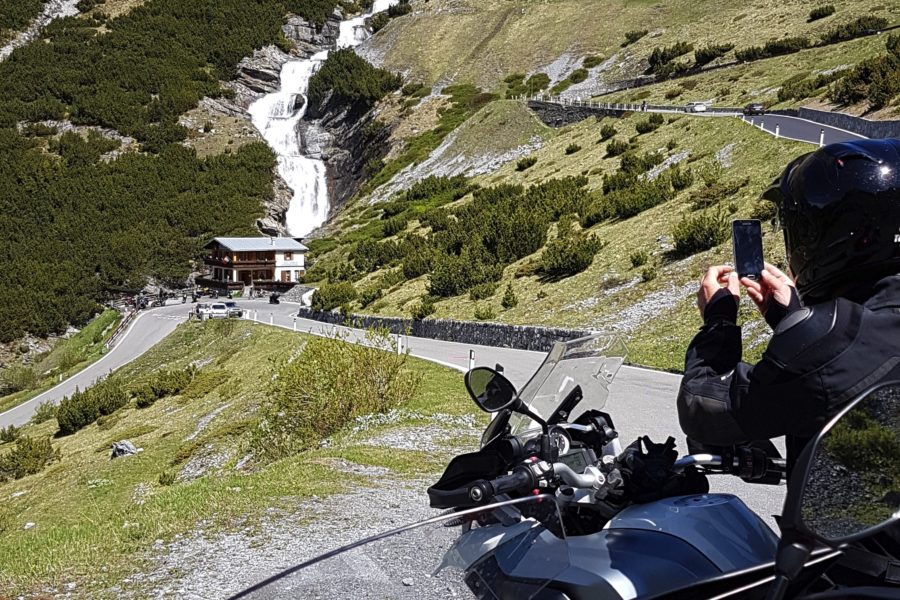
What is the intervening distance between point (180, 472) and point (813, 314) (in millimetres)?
15633

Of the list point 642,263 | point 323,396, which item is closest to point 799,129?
point 642,263

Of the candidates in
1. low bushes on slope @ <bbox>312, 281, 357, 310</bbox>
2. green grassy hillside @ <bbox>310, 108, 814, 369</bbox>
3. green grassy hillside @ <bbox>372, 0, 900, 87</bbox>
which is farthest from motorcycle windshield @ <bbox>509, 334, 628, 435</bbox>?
green grassy hillside @ <bbox>372, 0, 900, 87</bbox>

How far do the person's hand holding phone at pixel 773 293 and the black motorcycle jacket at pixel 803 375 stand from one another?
303 millimetres

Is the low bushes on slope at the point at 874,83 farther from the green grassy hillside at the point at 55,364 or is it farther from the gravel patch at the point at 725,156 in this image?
the green grassy hillside at the point at 55,364

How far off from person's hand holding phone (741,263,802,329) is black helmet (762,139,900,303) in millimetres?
36

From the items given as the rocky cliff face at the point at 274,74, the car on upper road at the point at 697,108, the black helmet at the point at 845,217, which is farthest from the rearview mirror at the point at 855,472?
the rocky cliff face at the point at 274,74

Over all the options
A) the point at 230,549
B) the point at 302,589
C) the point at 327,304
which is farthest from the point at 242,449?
the point at 327,304

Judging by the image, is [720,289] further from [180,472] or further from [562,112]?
[562,112]

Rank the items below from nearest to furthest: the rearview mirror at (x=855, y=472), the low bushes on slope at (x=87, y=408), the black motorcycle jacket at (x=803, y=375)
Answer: the rearview mirror at (x=855, y=472), the black motorcycle jacket at (x=803, y=375), the low bushes on slope at (x=87, y=408)

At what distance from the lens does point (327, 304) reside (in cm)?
3838

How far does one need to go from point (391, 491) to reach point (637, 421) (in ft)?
13.9

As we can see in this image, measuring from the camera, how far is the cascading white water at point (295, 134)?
89.7 m

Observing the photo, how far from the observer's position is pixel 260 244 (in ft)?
233

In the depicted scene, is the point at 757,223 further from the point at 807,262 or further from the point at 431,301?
the point at 431,301
